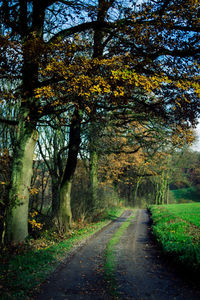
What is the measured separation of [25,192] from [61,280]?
403 cm

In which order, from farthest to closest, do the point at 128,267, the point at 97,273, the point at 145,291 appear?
1. the point at 128,267
2. the point at 97,273
3. the point at 145,291

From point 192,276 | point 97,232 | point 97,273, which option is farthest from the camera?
point 97,232

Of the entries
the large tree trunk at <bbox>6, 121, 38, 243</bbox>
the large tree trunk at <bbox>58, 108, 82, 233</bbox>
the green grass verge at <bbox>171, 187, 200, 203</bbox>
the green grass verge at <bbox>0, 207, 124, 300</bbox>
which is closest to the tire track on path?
the green grass verge at <bbox>0, 207, 124, 300</bbox>

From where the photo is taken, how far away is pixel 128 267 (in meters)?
6.39

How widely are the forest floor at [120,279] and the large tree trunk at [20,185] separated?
2.29m

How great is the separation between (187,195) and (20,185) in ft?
181

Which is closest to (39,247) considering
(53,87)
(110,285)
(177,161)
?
(110,285)

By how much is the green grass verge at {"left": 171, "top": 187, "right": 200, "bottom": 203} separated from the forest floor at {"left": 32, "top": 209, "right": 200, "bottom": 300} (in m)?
49.5

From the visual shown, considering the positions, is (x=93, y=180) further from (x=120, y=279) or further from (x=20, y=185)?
(x=120, y=279)

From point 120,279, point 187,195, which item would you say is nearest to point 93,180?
point 120,279

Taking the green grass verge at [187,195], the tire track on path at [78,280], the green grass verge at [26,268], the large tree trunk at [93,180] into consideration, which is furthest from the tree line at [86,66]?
the green grass verge at [187,195]

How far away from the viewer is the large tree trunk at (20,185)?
8117mm

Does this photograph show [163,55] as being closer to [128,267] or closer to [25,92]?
[25,92]

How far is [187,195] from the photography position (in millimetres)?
56531
